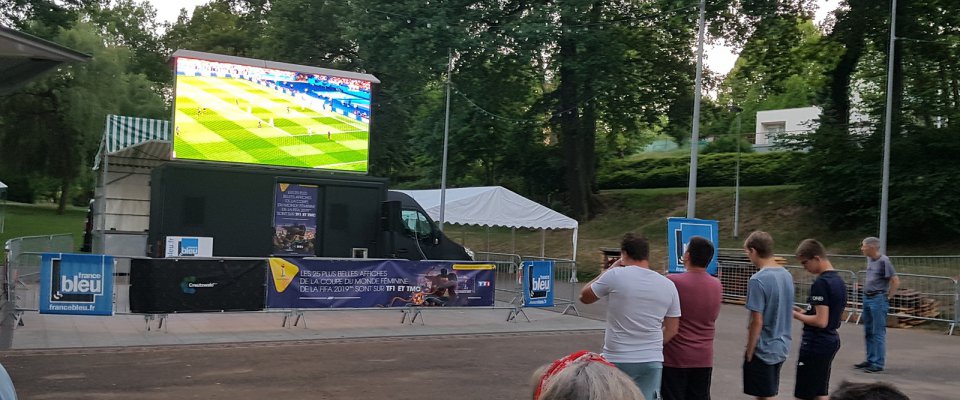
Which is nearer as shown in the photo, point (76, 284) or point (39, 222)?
point (76, 284)

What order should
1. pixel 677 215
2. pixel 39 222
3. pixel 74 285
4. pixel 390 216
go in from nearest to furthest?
pixel 74 285 < pixel 390 216 < pixel 677 215 < pixel 39 222

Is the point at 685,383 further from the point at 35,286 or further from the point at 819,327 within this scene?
the point at 35,286

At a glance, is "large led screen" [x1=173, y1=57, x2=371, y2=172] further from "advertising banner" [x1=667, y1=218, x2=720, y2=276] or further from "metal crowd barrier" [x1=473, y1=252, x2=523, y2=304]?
"advertising banner" [x1=667, y1=218, x2=720, y2=276]

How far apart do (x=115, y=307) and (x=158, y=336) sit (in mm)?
912

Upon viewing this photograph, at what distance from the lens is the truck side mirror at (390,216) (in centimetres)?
1952

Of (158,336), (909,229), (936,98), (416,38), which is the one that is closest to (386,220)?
(158,336)

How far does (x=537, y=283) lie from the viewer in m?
16.5

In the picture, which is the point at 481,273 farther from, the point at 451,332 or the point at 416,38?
the point at 416,38

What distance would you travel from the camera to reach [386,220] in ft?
64.4

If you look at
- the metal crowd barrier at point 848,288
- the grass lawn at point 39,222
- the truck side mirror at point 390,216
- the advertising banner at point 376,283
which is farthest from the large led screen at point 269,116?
the grass lawn at point 39,222

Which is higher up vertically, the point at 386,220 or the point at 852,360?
the point at 386,220

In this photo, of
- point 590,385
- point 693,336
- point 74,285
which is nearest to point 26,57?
point 590,385

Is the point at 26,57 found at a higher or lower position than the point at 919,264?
higher

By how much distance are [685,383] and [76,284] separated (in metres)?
10.2
